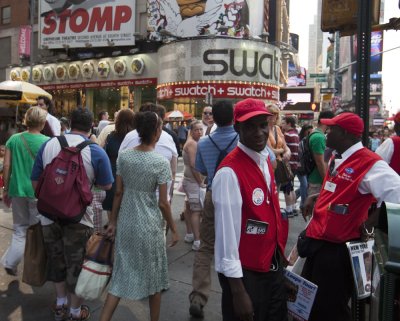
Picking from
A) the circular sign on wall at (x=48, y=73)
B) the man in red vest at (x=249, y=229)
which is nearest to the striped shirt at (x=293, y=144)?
the man in red vest at (x=249, y=229)

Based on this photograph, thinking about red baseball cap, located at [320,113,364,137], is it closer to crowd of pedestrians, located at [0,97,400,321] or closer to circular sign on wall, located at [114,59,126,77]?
crowd of pedestrians, located at [0,97,400,321]

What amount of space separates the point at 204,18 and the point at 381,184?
24718 millimetres

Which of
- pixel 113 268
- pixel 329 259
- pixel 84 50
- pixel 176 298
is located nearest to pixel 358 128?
pixel 329 259

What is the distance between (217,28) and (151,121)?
23.4 metres

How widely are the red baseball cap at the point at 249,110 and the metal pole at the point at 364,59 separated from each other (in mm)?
1481

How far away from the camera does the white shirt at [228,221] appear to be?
2246mm

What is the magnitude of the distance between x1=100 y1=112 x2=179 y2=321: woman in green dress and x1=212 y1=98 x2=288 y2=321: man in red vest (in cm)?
108

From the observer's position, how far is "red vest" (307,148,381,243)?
2.91 m

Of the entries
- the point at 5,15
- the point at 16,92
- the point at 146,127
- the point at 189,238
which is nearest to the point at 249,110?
the point at 146,127

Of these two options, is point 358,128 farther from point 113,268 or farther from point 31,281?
point 31,281

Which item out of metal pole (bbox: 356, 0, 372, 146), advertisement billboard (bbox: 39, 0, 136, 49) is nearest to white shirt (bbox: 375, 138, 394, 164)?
metal pole (bbox: 356, 0, 372, 146)

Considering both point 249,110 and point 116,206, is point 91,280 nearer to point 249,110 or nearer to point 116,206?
point 116,206

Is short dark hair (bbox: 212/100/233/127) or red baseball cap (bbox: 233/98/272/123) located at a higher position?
short dark hair (bbox: 212/100/233/127)

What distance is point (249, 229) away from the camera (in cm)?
235
